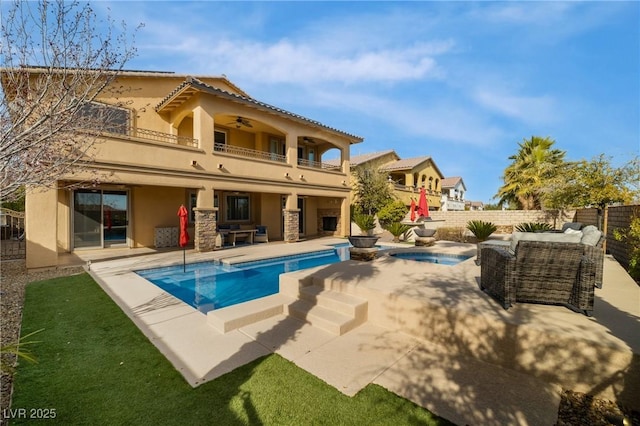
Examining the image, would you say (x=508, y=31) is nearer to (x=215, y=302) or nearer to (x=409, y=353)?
(x=409, y=353)

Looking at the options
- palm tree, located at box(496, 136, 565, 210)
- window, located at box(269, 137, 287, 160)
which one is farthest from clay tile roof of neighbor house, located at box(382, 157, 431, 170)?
window, located at box(269, 137, 287, 160)

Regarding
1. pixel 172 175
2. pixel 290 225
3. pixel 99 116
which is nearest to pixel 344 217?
pixel 290 225

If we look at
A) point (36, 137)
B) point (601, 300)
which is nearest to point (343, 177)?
point (601, 300)

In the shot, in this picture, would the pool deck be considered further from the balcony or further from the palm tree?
the palm tree

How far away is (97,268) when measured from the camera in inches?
384

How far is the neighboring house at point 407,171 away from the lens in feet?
97.3

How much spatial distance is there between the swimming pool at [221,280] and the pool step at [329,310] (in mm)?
2320

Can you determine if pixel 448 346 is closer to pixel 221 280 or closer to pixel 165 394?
pixel 165 394

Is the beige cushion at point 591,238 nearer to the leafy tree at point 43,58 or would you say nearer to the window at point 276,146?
the leafy tree at point 43,58

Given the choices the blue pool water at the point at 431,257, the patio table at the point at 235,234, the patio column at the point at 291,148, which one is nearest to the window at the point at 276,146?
the patio column at the point at 291,148

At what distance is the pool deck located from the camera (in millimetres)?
3178

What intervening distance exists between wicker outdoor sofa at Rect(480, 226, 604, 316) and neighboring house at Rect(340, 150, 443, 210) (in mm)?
22985

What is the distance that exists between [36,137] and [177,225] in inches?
533

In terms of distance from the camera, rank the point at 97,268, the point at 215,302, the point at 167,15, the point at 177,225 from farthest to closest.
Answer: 1. the point at 177,225
2. the point at 97,268
3. the point at 167,15
4. the point at 215,302
